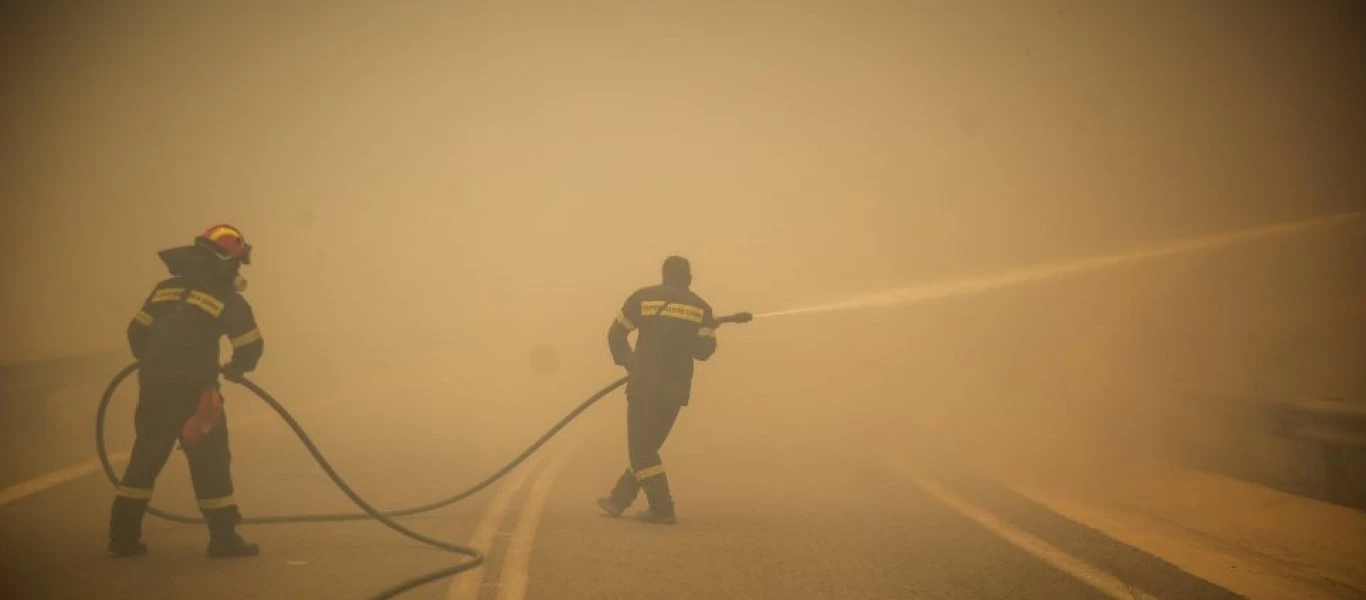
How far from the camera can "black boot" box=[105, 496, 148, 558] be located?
7246mm

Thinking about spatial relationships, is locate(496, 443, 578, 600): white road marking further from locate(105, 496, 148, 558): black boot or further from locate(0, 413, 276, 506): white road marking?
locate(0, 413, 276, 506): white road marking

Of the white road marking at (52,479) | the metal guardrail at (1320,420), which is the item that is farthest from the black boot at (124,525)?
the metal guardrail at (1320,420)

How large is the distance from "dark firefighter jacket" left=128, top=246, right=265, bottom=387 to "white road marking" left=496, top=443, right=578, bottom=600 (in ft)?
6.94

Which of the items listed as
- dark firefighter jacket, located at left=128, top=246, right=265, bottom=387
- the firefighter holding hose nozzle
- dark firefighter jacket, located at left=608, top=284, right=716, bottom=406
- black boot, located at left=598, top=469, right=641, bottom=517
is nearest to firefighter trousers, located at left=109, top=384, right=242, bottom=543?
dark firefighter jacket, located at left=128, top=246, right=265, bottom=387

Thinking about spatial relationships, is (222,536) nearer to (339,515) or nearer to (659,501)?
(339,515)

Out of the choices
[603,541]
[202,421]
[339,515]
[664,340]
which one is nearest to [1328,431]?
[664,340]

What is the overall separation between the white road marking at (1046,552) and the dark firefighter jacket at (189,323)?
5.27 meters

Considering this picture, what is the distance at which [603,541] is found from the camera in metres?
8.30

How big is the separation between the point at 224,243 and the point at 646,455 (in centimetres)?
365

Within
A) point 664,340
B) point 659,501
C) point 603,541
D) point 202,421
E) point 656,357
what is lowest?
point 603,541

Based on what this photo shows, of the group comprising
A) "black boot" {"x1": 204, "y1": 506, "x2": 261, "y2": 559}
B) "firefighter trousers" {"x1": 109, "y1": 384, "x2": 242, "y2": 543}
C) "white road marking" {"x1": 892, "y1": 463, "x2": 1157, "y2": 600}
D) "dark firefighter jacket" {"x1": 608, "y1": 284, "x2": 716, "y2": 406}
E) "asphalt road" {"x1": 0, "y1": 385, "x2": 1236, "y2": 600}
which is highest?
"dark firefighter jacket" {"x1": 608, "y1": 284, "x2": 716, "y2": 406}

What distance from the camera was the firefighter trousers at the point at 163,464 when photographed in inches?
286

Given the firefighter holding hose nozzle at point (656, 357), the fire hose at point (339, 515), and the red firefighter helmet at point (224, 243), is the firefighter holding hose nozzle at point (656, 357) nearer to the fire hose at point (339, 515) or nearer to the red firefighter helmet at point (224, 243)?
the fire hose at point (339, 515)

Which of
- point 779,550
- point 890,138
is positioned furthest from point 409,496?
point 890,138
